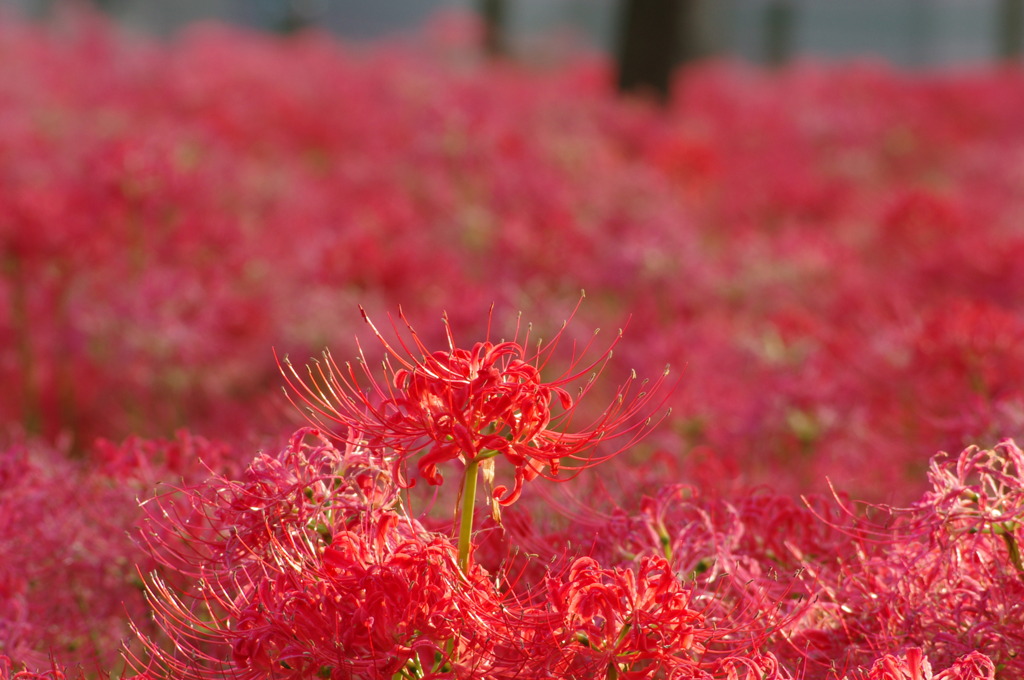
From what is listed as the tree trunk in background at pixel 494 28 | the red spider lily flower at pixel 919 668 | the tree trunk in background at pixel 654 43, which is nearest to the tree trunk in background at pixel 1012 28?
the tree trunk in background at pixel 494 28

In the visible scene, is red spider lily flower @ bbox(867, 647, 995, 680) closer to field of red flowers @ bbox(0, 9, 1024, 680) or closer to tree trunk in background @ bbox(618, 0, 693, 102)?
field of red flowers @ bbox(0, 9, 1024, 680)

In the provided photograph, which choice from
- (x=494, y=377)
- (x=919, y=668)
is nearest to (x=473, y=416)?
(x=494, y=377)

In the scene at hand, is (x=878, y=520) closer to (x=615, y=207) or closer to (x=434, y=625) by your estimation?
(x=434, y=625)

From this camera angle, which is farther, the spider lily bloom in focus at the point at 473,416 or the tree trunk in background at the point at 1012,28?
the tree trunk in background at the point at 1012,28

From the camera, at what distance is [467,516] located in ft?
5.30

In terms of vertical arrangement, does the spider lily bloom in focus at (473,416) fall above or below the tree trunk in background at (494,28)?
above

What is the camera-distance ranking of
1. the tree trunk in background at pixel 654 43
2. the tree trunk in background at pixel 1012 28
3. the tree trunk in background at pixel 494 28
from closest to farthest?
1. the tree trunk in background at pixel 654 43
2. the tree trunk in background at pixel 494 28
3. the tree trunk in background at pixel 1012 28

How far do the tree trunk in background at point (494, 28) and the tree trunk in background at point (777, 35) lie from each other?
7849mm

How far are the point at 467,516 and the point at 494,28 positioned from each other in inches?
607

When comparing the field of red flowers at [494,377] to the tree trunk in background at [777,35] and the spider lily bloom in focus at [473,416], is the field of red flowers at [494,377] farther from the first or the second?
the tree trunk in background at [777,35]

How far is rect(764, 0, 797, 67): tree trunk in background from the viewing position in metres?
23.2

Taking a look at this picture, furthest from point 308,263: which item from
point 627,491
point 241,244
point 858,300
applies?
point 627,491

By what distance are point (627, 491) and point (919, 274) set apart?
317cm

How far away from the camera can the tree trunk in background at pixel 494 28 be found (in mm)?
15938
